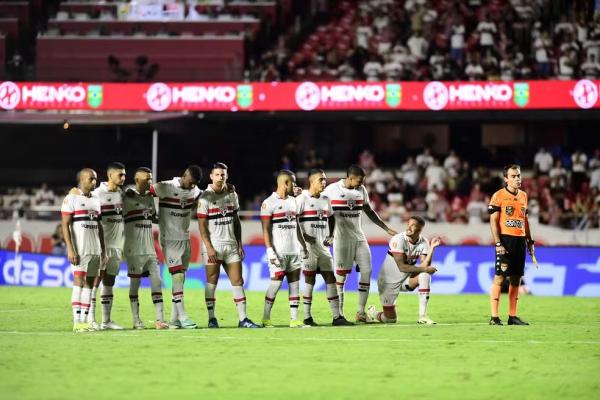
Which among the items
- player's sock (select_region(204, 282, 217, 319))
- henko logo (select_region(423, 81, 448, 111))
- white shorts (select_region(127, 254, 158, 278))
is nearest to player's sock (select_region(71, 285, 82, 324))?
white shorts (select_region(127, 254, 158, 278))

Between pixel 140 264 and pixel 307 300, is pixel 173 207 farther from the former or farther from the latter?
pixel 307 300

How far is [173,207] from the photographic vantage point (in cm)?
1561

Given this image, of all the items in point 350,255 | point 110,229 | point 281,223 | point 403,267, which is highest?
point 281,223

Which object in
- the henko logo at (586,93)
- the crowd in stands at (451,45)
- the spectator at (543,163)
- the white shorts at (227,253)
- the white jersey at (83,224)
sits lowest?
the white shorts at (227,253)

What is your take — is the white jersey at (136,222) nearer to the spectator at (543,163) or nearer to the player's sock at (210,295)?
the player's sock at (210,295)

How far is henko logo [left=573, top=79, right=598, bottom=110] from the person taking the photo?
1208 inches

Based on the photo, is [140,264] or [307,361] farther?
[140,264]

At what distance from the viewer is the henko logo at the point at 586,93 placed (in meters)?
30.7

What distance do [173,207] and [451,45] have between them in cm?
1987

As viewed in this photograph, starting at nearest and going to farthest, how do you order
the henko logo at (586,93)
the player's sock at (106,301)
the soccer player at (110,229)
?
1. the soccer player at (110,229)
2. the player's sock at (106,301)
3. the henko logo at (586,93)

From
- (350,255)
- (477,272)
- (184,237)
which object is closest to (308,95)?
(477,272)

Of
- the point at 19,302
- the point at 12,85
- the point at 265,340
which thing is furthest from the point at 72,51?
the point at 265,340

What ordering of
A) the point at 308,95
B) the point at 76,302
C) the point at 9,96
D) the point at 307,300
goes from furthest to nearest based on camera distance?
the point at 9,96
the point at 308,95
the point at 307,300
the point at 76,302

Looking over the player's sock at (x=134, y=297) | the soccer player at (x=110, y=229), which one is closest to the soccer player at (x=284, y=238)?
the player's sock at (x=134, y=297)
